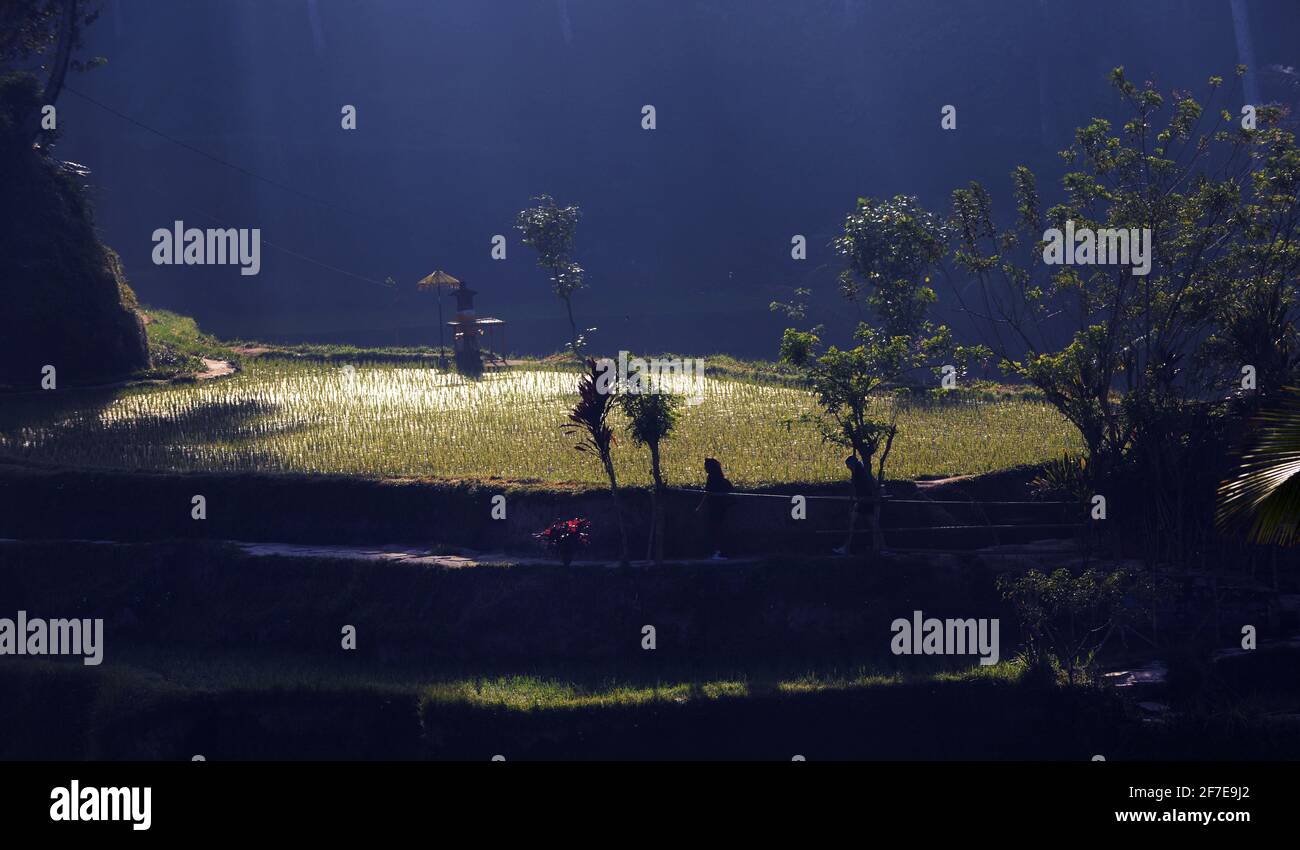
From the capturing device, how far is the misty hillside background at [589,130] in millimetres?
61594

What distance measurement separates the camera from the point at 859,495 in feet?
63.2

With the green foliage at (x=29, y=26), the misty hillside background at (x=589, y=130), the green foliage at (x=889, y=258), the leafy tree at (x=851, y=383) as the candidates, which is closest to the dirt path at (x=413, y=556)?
the leafy tree at (x=851, y=383)

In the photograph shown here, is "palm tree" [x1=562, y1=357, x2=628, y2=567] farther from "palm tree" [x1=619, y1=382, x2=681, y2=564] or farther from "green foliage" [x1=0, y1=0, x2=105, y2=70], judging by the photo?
"green foliage" [x1=0, y1=0, x2=105, y2=70]

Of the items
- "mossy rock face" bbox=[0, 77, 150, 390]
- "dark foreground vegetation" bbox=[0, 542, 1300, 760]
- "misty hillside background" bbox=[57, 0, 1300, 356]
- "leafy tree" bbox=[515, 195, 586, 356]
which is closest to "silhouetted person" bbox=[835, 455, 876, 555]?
"dark foreground vegetation" bbox=[0, 542, 1300, 760]

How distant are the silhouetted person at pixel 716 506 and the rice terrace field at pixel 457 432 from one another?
91 cm

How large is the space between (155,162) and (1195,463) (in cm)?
5799

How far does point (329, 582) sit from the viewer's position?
18531 millimetres

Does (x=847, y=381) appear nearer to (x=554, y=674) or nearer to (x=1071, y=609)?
(x=1071, y=609)

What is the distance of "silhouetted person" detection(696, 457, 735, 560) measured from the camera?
1906 centimetres

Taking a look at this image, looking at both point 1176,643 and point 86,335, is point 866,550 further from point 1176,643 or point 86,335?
point 86,335

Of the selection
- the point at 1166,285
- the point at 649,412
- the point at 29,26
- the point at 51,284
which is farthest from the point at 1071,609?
the point at 29,26
